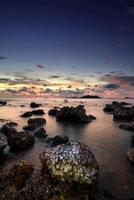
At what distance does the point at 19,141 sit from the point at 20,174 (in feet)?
16.9

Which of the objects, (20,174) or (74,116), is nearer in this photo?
(20,174)

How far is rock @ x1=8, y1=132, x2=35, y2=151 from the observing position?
1247 cm

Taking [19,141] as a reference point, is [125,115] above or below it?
below

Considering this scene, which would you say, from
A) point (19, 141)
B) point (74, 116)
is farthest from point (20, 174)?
Answer: point (74, 116)

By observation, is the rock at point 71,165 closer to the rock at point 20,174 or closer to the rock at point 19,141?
the rock at point 20,174

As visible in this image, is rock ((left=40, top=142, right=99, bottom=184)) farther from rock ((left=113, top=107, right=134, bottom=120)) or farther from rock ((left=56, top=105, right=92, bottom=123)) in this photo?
rock ((left=113, top=107, right=134, bottom=120))

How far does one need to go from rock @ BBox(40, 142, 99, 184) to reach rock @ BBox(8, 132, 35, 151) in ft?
16.5

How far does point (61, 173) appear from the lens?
23.2 feet

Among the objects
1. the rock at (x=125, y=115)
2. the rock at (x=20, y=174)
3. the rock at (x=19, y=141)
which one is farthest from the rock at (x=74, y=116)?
the rock at (x=20, y=174)

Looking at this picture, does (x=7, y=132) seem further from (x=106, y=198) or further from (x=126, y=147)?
(x=106, y=198)

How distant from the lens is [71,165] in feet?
23.8

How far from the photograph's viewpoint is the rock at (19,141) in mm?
12470

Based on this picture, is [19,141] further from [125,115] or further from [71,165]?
[125,115]

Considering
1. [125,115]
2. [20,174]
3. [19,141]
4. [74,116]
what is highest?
[20,174]
